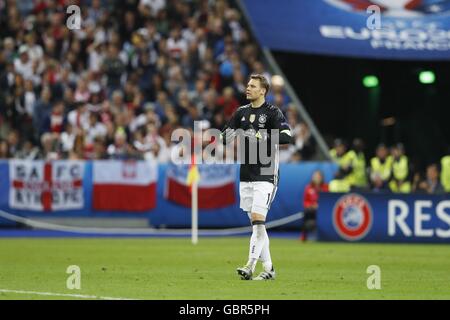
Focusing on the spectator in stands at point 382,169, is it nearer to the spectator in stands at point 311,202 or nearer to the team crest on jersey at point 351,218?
the spectator in stands at point 311,202

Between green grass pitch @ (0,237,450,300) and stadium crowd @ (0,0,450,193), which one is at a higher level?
stadium crowd @ (0,0,450,193)

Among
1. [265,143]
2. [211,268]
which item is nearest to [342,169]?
[211,268]

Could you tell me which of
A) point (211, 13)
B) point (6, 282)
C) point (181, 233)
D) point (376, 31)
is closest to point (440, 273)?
point (6, 282)

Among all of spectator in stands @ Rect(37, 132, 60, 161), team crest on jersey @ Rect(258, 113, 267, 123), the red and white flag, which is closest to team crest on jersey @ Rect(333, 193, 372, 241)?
the red and white flag

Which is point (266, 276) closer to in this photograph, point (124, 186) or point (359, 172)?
point (124, 186)

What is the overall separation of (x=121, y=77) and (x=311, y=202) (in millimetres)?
7234

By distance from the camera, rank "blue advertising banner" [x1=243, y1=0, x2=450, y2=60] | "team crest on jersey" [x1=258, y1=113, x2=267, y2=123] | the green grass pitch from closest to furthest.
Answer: the green grass pitch
"team crest on jersey" [x1=258, y1=113, x2=267, y2=123]
"blue advertising banner" [x1=243, y1=0, x2=450, y2=60]

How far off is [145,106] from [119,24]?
351cm

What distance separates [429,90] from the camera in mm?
33031

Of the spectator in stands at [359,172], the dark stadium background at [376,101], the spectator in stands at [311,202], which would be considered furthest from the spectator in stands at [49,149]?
the dark stadium background at [376,101]

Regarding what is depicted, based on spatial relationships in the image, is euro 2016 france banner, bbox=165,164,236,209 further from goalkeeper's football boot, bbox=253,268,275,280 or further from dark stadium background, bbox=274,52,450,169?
goalkeeper's football boot, bbox=253,268,275,280

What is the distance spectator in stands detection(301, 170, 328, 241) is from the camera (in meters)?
24.5

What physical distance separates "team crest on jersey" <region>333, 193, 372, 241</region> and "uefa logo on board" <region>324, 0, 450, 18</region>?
692 cm
